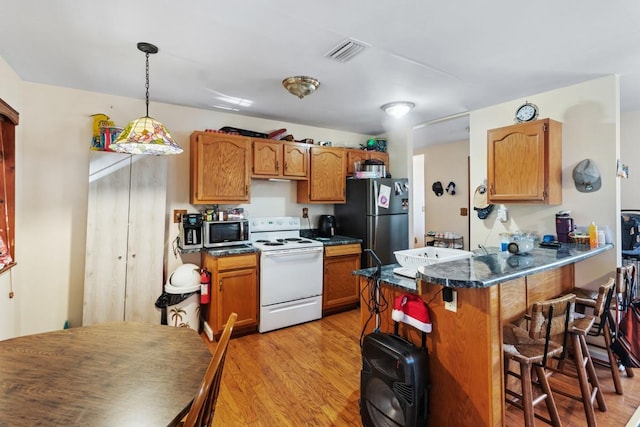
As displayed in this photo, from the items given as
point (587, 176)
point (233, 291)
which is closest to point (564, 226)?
point (587, 176)

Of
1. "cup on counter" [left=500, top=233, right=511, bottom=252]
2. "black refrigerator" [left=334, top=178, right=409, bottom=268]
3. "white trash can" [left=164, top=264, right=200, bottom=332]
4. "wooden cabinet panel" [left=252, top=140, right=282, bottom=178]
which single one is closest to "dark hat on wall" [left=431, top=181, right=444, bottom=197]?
"black refrigerator" [left=334, top=178, right=409, bottom=268]

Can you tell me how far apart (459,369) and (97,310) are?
10.0 feet

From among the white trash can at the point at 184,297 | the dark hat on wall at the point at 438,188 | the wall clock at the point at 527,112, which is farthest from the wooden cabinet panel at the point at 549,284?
the dark hat on wall at the point at 438,188

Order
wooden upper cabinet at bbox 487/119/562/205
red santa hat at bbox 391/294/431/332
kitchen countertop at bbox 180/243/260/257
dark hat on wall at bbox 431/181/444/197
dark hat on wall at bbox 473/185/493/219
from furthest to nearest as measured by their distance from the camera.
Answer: dark hat on wall at bbox 431/181/444/197 < dark hat on wall at bbox 473/185/493/219 < kitchen countertop at bbox 180/243/260/257 < wooden upper cabinet at bbox 487/119/562/205 < red santa hat at bbox 391/294/431/332

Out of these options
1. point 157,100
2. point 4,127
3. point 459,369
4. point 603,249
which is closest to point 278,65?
point 157,100

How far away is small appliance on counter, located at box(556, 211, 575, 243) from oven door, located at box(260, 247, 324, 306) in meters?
2.29

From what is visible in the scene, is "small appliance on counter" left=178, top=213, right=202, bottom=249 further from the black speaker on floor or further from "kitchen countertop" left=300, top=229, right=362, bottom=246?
the black speaker on floor

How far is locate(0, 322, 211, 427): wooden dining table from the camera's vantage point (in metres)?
0.86

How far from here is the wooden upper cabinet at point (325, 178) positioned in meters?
3.81

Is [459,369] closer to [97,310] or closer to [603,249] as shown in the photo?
[603,249]

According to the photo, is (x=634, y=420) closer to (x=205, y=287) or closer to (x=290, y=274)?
(x=290, y=274)

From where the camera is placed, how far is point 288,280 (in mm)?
3252

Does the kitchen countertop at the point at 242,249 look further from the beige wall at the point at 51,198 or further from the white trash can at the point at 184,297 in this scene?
the beige wall at the point at 51,198

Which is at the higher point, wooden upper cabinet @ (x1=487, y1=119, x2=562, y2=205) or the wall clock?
the wall clock
